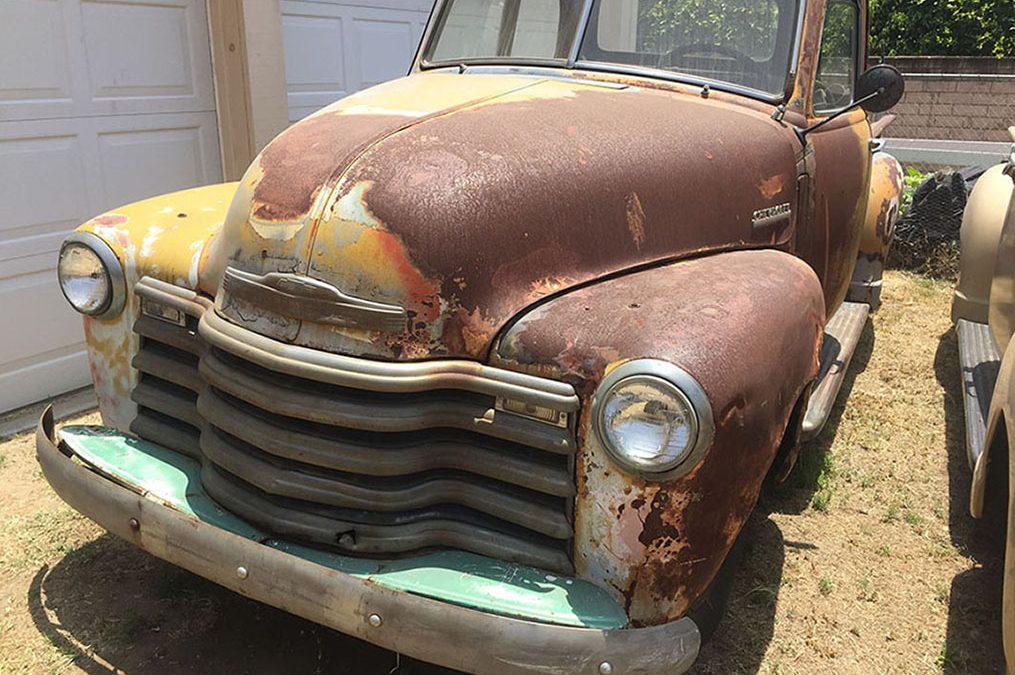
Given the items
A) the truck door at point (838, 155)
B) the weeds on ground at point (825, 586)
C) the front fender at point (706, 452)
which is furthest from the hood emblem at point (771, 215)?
the weeds on ground at point (825, 586)

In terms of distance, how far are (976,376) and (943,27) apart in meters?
12.3

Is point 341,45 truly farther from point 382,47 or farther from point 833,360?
point 833,360

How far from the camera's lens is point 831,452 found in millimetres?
4320

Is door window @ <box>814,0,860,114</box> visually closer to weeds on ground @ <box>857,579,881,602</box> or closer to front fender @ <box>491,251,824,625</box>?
front fender @ <box>491,251,824,625</box>

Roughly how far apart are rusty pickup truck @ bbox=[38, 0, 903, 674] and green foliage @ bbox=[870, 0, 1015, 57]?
535 inches

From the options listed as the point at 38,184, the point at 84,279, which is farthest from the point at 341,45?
the point at 84,279

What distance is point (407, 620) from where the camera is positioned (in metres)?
2.11

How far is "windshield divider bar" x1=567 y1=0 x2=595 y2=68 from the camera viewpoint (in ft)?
11.1

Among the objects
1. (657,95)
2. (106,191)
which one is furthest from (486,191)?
(106,191)

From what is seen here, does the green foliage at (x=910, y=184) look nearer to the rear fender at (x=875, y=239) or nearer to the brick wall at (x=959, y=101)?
the rear fender at (x=875, y=239)

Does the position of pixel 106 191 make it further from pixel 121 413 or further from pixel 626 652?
pixel 626 652

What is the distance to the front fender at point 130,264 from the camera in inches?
111

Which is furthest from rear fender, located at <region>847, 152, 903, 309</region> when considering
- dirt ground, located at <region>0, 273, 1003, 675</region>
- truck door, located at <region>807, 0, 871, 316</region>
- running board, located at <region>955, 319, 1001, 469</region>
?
dirt ground, located at <region>0, 273, 1003, 675</region>

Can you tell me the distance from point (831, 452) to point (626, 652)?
264cm
